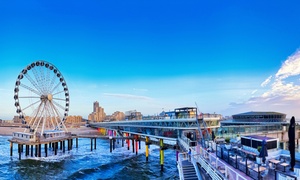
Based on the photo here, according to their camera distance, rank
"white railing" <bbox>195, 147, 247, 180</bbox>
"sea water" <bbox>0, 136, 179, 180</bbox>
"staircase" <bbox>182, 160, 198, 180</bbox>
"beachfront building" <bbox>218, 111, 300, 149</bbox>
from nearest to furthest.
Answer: "white railing" <bbox>195, 147, 247, 180</bbox> → "staircase" <bbox>182, 160, 198, 180</bbox> → "sea water" <bbox>0, 136, 179, 180</bbox> → "beachfront building" <bbox>218, 111, 300, 149</bbox>

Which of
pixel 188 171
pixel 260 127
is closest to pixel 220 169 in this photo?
pixel 188 171

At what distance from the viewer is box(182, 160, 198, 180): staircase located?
17.6 m

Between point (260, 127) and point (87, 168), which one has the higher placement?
point (260, 127)

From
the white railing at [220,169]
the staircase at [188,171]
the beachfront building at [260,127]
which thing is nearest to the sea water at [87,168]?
the beachfront building at [260,127]

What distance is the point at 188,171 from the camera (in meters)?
18.9

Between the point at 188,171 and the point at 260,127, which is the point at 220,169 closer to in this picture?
the point at 188,171

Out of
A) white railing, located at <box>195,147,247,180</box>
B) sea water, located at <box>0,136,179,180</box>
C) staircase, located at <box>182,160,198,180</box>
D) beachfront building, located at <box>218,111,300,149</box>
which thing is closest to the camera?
white railing, located at <box>195,147,247,180</box>

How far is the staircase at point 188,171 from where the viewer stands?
1764 centimetres

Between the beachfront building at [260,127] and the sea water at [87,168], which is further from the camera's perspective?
the beachfront building at [260,127]

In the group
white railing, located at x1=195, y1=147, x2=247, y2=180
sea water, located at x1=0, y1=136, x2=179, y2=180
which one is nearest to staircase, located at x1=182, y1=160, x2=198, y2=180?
white railing, located at x1=195, y1=147, x2=247, y2=180

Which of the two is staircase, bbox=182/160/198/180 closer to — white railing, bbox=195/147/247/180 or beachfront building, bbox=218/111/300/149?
white railing, bbox=195/147/247/180

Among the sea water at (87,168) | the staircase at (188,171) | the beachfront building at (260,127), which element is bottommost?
A: the sea water at (87,168)

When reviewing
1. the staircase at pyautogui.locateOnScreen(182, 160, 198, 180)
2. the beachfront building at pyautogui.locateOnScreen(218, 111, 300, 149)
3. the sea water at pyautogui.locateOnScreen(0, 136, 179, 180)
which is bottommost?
the sea water at pyautogui.locateOnScreen(0, 136, 179, 180)

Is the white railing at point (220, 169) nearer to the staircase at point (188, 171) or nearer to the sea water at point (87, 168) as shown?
the staircase at point (188, 171)
